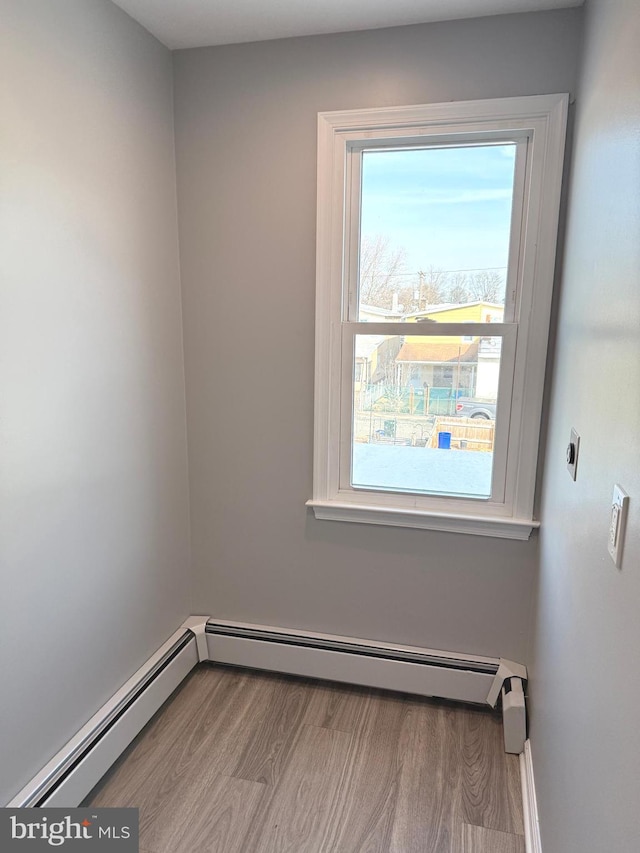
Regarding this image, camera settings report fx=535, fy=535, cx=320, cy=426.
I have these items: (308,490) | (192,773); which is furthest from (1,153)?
(192,773)

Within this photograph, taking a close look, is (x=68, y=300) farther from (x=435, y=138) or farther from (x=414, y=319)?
(x=435, y=138)

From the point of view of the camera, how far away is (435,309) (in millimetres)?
1985

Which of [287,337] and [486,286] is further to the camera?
[287,337]

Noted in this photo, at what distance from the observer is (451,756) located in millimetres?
1879

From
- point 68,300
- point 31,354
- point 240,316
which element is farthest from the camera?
point 240,316

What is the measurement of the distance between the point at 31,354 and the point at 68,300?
22 centimetres

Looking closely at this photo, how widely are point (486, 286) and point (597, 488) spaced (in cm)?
108

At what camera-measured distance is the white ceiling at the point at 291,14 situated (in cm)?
168

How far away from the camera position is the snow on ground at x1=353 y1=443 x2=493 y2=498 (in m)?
2.04

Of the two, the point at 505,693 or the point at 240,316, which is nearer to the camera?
the point at 505,693

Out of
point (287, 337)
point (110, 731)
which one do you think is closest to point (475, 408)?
point (287, 337)

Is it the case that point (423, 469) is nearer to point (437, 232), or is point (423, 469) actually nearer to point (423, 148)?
point (437, 232)

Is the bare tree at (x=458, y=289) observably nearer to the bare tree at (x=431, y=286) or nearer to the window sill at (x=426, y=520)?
the bare tree at (x=431, y=286)
